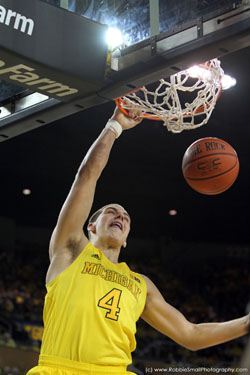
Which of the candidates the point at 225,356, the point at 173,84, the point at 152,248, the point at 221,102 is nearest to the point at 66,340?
the point at 173,84

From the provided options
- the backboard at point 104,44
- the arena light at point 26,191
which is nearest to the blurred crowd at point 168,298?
the arena light at point 26,191

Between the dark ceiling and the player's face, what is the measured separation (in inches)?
147

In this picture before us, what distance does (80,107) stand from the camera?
3.04 meters

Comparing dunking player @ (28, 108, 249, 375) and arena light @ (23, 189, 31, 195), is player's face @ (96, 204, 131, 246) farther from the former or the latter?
arena light @ (23, 189, 31, 195)

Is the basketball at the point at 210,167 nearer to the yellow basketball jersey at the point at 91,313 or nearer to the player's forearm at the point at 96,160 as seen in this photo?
the player's forearm at the point at 96,160

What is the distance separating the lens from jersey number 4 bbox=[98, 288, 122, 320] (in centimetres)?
295

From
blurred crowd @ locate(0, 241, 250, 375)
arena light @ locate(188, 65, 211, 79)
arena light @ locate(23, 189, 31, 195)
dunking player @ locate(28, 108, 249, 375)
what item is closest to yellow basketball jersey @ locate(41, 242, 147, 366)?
dunking player @ locate(28, 108, 249, 375)

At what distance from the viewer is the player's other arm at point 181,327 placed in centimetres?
315

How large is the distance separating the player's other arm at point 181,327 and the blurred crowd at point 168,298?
745 cm

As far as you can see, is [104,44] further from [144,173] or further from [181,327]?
[144,173]

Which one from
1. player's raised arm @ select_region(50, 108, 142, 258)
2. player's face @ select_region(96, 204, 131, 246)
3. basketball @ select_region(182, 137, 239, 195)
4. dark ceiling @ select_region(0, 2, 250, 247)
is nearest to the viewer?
player's raised arm @ select_region(50, 108, 142, 258)

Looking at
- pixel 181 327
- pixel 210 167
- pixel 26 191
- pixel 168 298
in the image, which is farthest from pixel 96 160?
pixel 168 298

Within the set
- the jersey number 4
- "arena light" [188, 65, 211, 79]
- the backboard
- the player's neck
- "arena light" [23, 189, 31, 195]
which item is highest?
"arena light" [23, 189, 31, 195]

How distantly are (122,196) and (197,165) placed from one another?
977 cm
